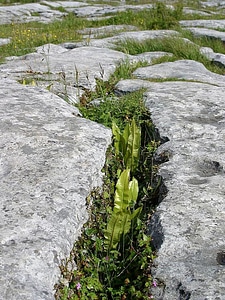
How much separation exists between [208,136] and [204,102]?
93cm

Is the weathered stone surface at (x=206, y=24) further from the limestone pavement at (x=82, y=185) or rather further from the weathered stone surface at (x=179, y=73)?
the limestone pavement at (x=82, y=185)

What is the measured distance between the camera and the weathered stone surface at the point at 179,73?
642 centimetres

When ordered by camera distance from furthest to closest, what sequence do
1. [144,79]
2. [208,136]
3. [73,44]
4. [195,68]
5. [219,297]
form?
[73,44]
[195,68]
[144,79]
[208,136]
[219,297]

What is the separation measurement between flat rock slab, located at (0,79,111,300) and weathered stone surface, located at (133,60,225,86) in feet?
8.50

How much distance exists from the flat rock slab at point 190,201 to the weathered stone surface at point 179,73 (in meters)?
1.58

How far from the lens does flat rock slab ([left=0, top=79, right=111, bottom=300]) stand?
2.23m

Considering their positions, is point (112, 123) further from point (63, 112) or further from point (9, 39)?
point (9, 39)

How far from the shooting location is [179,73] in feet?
21.9

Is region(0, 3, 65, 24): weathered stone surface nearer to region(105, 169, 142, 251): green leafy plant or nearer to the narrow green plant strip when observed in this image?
the narrow green plant strip

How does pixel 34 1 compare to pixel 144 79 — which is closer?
pixel 144 79

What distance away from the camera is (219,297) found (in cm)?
213

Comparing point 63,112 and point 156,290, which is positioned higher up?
point 63,112

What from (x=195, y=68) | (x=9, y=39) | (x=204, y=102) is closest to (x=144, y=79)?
(x=195, y=68)

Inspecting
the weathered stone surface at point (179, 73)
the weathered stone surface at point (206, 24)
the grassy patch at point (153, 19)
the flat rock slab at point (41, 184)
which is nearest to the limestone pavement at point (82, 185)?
the flat rock slab at point (41, 184)
